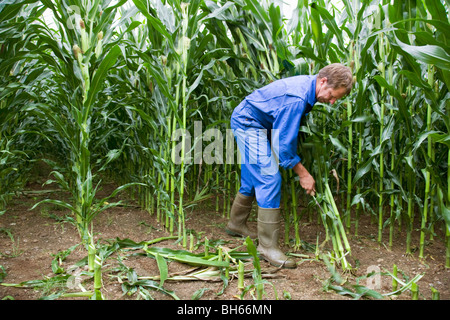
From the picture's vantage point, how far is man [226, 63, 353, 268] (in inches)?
94.1

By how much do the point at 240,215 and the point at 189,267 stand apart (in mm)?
806

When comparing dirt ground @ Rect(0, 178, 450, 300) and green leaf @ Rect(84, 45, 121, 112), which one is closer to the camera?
dirt ground @ Rect(0, 178, 450, 300)

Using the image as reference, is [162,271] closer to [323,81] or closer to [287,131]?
[287,131]

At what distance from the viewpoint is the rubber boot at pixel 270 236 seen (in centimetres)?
264

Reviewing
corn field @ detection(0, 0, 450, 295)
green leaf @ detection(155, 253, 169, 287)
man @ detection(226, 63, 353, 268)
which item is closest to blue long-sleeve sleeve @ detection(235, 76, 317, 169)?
man @ detection(226, 63, 353, 268)

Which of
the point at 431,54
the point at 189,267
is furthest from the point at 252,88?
the point at 189,267

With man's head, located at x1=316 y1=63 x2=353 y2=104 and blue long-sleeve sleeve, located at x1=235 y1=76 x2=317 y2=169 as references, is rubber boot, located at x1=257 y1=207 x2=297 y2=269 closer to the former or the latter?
blue long-sleeve sleeve, located at x1=235 y1=76 x2=317 y2=169

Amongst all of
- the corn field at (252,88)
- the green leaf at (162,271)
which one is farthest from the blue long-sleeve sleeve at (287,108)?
the green leaf at (162,271)

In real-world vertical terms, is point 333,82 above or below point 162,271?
above

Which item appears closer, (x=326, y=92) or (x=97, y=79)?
(x=326, y=92)

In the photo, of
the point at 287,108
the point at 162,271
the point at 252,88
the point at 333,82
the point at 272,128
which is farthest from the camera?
the point at 252,88

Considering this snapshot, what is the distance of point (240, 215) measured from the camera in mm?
3139

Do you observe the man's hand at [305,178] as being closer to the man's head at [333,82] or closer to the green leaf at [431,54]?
the man's head at [333,82]
